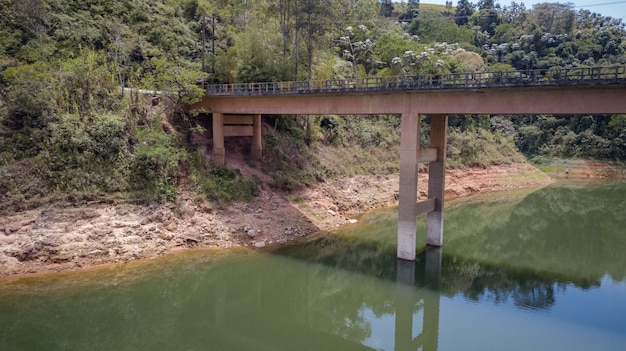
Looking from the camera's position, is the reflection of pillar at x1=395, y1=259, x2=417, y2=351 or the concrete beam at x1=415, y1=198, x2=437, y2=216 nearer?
the reflection of pillar at x1=395, y1=259, x2=417, y2=351

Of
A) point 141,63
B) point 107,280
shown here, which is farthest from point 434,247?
point 141,63

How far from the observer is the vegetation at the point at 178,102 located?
2769cm

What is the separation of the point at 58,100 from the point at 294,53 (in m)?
21.2

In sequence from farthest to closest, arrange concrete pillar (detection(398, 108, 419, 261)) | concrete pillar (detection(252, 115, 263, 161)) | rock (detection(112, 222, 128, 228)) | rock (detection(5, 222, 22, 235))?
concrete pillar (detection(252, 115, 263, 161)), rock (detection(112, 222, 128, 228)), concrete pillar (detection(398, 108, 419, 261)), rock (detection(5, 222, 22, 235))

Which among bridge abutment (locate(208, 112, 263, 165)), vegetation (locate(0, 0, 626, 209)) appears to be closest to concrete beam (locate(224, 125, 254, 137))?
bridge abutment (locate(208, 112, 263, 165))

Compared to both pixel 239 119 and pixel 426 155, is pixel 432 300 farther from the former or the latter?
pixel 239 119

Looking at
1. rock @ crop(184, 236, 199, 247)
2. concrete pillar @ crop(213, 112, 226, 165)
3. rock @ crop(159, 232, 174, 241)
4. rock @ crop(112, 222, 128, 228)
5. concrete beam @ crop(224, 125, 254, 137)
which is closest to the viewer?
rock @ crop(112, 222, 128, 228)

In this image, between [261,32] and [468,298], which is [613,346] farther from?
[261,32]

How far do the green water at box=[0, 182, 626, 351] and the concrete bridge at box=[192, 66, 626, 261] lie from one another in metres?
3.69

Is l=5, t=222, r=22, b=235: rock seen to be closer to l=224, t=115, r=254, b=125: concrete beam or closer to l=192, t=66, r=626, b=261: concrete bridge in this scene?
l=192, t=66, r=626, b=261: concrete bridge

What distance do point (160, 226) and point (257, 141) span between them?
13.2m

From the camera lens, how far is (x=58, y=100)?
1137 inches

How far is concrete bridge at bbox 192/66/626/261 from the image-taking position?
68.8 feet

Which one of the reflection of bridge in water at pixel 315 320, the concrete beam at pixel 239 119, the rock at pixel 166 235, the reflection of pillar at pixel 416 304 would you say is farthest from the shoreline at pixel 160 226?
the reflection of pillar at pixel 416 304
